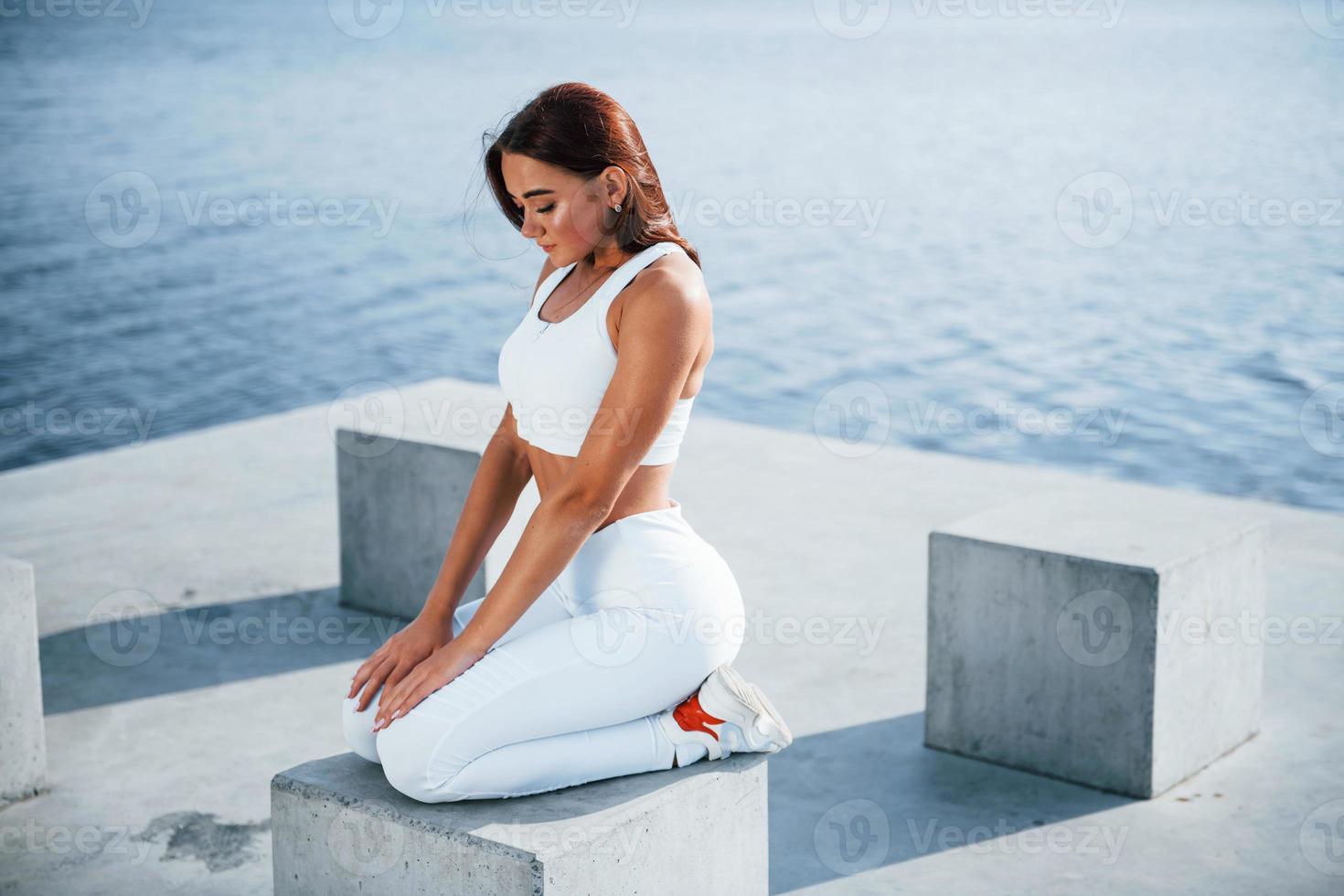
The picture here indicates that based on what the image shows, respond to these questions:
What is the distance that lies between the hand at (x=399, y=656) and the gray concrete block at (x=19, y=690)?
1254mm

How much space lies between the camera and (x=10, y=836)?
3.38 m

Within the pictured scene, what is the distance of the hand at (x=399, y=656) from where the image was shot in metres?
2.54

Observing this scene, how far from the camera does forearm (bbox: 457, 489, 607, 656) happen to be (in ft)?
8.04

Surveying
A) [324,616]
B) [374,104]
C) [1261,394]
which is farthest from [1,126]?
[324,616]

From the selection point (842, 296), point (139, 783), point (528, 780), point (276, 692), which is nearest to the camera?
point (528, 780)

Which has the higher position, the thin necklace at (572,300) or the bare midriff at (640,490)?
the thin necklace at (572,300)

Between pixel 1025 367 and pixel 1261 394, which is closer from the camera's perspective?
pixel 1261 394

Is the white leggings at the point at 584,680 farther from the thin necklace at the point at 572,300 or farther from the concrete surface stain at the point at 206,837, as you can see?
the concrete surface stain at the point at 206,837

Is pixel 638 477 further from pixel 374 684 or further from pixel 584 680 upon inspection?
pixel 374 684

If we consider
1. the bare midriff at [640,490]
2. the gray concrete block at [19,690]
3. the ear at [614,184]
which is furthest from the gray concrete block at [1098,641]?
the gray concrete block at [19,690]

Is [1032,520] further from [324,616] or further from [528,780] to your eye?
[324,616]

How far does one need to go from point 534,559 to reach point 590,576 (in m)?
0.16

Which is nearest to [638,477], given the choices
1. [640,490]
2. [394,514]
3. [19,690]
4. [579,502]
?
[640,490]

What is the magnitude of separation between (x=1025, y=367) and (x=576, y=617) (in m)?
12.0
